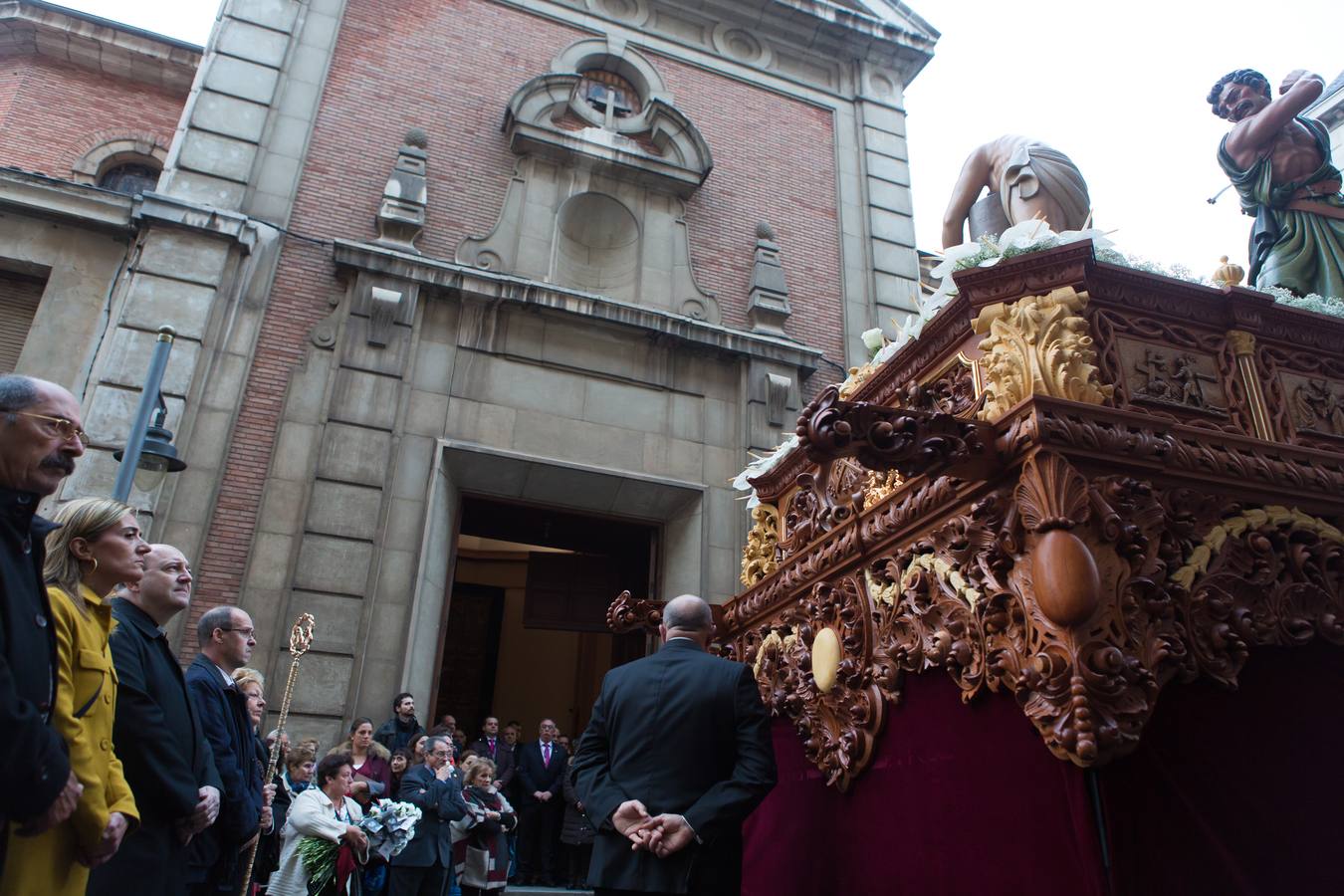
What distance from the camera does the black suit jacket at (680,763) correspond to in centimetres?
326

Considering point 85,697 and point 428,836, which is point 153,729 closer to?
point 85,697

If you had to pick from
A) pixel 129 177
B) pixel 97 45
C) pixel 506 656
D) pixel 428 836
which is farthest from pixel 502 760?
pixel 97 45

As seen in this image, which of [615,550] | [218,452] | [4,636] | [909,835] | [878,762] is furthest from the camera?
[615,550]

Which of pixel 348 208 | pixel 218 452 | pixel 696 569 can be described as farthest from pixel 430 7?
pixel 696 569

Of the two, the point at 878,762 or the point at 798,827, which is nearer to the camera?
the point at 878,762

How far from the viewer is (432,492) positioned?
10.1m

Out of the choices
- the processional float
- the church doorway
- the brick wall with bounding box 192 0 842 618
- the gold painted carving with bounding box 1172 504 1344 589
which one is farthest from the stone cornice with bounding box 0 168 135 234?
the gold painted carving with bounding box 1172 504 1344 589

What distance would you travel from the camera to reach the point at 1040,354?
3.24 metres

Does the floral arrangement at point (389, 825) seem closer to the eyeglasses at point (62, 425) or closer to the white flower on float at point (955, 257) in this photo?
the eyeglasses at point (62, 425)

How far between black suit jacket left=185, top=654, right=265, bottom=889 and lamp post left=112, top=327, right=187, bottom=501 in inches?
135

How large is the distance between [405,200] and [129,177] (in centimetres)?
496

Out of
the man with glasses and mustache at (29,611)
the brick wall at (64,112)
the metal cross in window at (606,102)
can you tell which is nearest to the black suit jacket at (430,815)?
the man with glasses and mustache at (29,611)

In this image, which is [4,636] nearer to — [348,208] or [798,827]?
[798,827]

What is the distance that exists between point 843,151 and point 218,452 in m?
10.7
